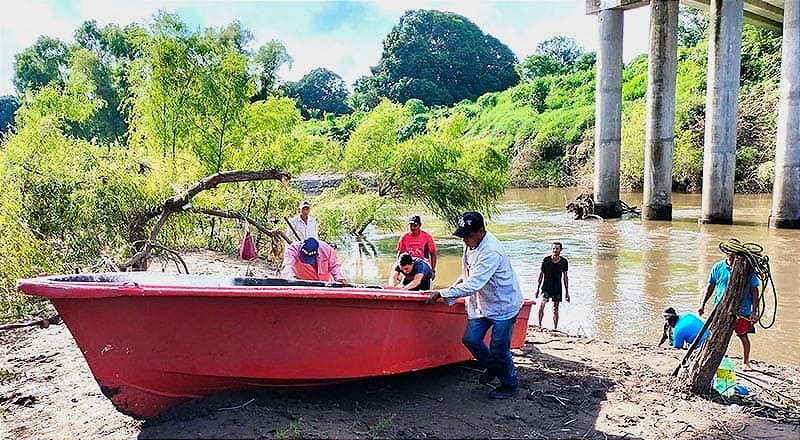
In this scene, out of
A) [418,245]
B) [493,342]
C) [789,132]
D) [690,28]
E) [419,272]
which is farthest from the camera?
[690,28]

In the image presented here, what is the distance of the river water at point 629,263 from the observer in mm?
9312

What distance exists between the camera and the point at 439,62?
71.6 m

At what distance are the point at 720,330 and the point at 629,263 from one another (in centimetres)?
995

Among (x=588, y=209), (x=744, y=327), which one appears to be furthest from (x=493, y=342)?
(x=588, y=209)

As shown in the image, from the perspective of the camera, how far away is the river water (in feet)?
30.6

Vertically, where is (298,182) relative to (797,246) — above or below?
above

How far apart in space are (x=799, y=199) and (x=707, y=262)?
22.5ft

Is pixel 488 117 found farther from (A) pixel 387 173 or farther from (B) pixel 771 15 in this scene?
(A) pixel 387 173

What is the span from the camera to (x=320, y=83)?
Result: 75.9 m

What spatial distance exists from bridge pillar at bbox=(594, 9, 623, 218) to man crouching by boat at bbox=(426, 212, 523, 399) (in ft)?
65.3

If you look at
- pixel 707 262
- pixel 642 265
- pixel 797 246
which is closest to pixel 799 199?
pixel 797 246

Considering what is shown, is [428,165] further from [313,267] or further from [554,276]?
[313,267]

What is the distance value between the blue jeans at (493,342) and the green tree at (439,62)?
206ft

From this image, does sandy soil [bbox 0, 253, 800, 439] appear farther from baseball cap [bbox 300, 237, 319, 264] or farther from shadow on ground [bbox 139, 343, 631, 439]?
baseball cap [bbox 300, 237, 319, 264]
